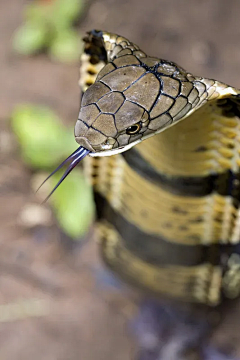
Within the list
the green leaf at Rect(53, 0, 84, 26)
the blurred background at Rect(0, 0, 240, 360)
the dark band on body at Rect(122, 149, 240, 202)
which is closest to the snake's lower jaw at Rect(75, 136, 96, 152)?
the dark band on body at Rect(122, 149, 240, 202)

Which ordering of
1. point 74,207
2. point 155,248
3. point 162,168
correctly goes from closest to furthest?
point 162,168
point 155,248
point 74,207

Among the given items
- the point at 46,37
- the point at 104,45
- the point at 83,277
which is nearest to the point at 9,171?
the point at 83,277

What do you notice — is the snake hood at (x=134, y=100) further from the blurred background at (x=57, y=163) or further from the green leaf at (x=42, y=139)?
the green leaf at (x=42, y=139)

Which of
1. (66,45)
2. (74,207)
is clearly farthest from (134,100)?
(66,45)

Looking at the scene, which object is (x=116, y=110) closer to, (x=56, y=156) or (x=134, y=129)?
(x=134, y=129)

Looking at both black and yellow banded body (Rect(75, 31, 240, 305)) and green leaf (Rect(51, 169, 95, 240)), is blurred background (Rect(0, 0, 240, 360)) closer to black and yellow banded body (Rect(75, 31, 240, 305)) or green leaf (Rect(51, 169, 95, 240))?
green leaf (Rect(51, 169, 95, 240))

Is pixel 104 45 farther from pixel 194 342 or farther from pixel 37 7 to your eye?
pixel 37 7
